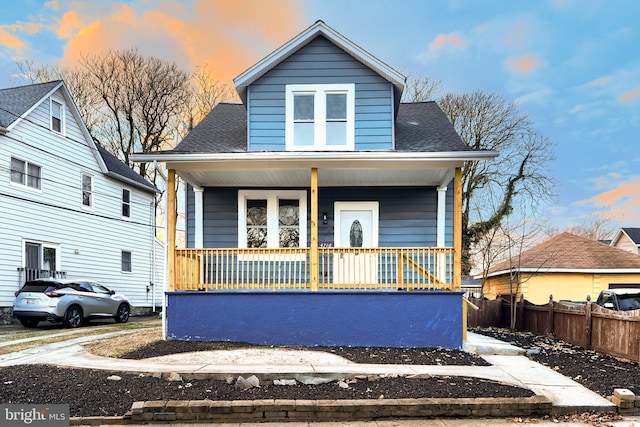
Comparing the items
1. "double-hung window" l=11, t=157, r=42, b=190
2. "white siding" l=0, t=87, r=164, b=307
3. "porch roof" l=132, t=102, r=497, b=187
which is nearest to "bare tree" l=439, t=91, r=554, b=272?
"porch roof" l=132, t=102, r=497, b=187

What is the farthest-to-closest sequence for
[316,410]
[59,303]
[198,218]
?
1. [59,303]
2. [198,218]
3. [316,410]

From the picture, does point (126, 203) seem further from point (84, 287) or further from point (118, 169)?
point (84, 287)

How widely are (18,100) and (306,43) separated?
10986mm

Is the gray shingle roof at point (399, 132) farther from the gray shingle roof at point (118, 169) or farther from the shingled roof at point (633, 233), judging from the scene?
the shingled roof at point (633, 233)

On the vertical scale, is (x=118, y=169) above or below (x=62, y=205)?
above

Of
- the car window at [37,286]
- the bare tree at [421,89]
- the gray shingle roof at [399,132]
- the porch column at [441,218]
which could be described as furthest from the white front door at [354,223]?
the bare tree at [421,89]

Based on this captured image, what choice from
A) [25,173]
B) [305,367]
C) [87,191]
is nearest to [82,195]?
[87,191]

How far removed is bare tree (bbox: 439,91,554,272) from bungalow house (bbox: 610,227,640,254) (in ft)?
40.3

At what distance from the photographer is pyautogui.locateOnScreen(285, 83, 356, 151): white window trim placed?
984 cm

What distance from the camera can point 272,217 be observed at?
10.8m

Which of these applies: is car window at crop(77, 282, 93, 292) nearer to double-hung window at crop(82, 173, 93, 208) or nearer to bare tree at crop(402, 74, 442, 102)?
double-hung window at crop(82, 173, 93, 208)

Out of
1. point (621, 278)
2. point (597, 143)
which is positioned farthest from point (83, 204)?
point (597, 143)

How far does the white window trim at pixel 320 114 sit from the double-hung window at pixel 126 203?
40.3 feet

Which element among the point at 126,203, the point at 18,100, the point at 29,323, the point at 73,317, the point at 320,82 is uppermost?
the point at 18,100
